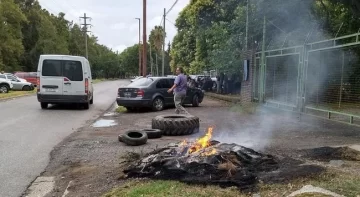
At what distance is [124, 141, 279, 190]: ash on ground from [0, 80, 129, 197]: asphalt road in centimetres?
183

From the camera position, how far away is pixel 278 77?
15.4m

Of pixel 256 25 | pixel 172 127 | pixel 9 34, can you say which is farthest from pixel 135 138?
pixel 9 34

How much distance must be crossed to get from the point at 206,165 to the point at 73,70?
12.3 m

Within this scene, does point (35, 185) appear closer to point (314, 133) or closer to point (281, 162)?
point (281, 162)

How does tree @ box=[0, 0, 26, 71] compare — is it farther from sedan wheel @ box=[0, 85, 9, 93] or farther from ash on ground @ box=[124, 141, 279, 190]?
ash on ground @ box=[124, 141, 279, 190]

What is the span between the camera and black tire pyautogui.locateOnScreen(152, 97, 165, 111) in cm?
1647

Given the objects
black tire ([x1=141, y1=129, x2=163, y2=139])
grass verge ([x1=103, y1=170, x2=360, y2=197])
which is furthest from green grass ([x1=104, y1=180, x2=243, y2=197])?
black tire ([x1=141, y1=129, x2=163, y2=139])

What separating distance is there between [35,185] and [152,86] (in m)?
10.9

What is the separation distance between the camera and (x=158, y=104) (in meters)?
16.6

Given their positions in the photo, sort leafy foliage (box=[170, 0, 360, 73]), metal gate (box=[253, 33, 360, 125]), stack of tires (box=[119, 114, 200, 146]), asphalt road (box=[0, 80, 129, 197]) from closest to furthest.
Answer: asphalt road (box=[0, 80, 129, 197]) < stack of tires (box=[119, 114, 200, 146]) < metal gate (box=[253, 33, 360, 125]) < leafy foliage (box=[170, 0, 360, 73])

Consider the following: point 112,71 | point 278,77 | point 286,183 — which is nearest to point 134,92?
point 278,77

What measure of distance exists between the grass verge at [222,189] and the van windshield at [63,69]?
12.0 metres

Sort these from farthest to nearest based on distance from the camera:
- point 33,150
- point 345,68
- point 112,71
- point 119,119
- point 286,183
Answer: point 112,71 < point 119,119 < point 345,68 < point 33,150 < point 286,183

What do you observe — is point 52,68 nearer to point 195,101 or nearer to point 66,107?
point 66,107
